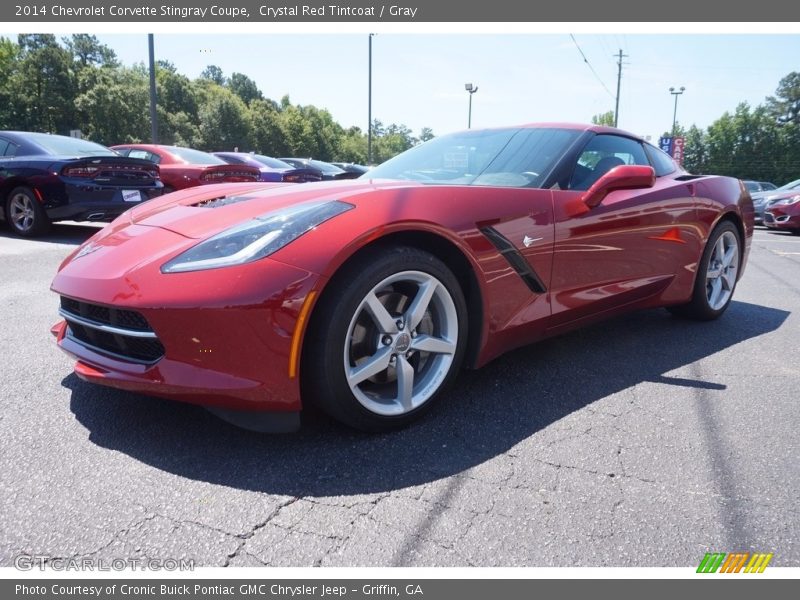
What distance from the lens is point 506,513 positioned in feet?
5.79

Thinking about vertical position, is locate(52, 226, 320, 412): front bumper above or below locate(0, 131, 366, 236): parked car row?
below

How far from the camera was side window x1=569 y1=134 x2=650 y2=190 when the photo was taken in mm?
3012

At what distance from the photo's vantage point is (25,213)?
7.07 meters

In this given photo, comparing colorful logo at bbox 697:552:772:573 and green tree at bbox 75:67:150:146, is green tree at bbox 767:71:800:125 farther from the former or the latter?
colorful logo at bbox 697:552:772:573

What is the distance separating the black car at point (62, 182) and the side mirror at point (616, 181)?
5771mm

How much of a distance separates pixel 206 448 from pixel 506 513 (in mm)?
1069

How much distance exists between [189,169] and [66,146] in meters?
1.74

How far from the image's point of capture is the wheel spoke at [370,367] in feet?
6.83

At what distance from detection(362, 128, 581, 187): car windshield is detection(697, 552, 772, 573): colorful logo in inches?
68.8

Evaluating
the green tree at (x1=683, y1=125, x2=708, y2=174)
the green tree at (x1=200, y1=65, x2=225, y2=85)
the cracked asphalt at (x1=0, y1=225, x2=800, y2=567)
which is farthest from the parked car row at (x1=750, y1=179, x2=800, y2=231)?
the green tree at (x1=200, y1=65, x2=225, y2=85)

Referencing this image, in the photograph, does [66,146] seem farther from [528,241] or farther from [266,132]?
[266,132]

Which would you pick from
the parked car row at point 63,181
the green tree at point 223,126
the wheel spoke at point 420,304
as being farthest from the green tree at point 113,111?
the wheel spoke at point 420,304

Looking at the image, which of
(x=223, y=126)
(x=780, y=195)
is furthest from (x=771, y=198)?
(x=223, y=126)
